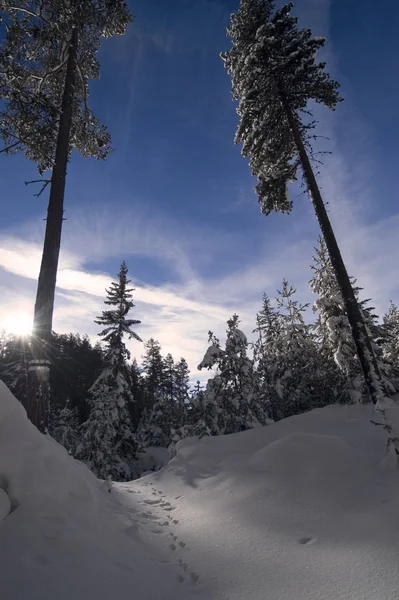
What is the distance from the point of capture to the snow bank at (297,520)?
3250 mm

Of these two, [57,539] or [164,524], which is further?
[164,524]

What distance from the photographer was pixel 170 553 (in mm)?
4473

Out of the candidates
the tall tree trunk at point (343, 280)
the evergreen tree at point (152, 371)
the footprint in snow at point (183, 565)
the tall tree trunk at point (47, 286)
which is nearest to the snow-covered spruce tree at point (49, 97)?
the tall tree trunk at point (47, 286)

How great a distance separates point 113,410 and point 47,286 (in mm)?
15131

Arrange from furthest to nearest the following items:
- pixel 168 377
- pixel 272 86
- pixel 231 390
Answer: pixel 168 377 → pixel 231 390 → pixel 272 86

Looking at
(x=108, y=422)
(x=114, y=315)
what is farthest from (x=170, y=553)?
(x=114, y=315)

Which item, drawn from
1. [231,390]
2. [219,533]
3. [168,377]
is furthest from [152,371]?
[219,533]

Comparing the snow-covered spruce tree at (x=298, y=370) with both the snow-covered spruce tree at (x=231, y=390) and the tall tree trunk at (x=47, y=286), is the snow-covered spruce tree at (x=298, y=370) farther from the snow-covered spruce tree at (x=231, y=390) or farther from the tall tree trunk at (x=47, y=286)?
the tall tree trunk at (x=47, y=286)

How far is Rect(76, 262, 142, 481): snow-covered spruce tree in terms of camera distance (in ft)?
Result: 62.2

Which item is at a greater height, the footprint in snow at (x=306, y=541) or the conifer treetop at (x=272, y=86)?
the conifer treetop at (x=272, y=86)

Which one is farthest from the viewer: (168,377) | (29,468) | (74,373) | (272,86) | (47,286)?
(168,377)

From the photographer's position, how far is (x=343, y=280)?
32.4 feet

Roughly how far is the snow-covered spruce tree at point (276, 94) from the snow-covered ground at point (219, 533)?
229 inches

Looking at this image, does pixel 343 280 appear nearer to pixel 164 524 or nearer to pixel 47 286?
pixel 164 524
